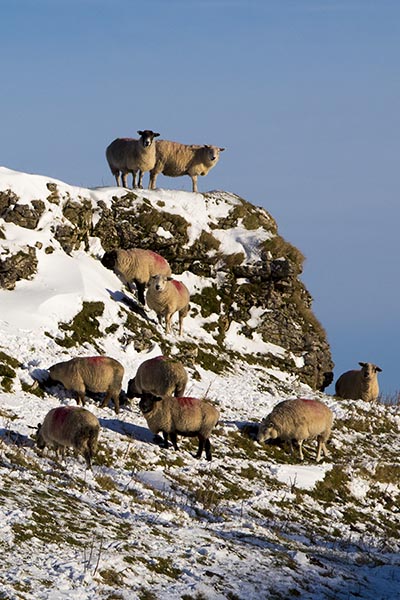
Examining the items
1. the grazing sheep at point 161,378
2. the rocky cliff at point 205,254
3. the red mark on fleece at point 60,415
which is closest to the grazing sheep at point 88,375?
the grazing sheep at point 161,378

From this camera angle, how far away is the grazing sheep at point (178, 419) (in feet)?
65.9

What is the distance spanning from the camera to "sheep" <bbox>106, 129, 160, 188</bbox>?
107 ft

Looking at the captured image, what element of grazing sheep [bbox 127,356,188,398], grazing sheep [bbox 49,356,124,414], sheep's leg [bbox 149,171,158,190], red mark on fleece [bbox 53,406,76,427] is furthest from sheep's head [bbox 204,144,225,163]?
red mark on fleece [bbox 53,406,76,427]

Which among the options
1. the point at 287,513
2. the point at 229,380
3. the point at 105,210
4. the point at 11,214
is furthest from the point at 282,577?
the point at 105,210

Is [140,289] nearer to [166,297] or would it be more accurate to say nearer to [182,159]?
[166,297]

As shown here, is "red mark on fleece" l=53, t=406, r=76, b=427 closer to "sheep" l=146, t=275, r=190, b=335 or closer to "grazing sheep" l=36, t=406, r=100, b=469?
"grazing sheep" l=36, t=406, r=100, b=469

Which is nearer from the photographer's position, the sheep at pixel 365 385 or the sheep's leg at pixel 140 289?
the sheep's leg at pixel 140 289

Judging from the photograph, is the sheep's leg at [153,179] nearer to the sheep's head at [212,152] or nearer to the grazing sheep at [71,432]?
the sheep's head at [212,152]

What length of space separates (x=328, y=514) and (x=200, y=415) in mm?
3413

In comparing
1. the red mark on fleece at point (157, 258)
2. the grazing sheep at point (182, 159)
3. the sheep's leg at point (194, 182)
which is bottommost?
the red mark on fleece at point (157, 258)

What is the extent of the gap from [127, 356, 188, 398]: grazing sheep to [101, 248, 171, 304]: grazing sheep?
657 centimetres

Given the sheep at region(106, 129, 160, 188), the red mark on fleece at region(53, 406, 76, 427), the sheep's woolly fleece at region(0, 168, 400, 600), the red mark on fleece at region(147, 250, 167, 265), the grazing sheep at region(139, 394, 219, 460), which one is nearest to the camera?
the sheep's woolly fleece at region(0, 168, 400, 600)

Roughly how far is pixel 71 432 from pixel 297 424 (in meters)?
7.54

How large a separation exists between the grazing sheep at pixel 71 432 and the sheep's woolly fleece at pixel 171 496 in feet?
1.11
